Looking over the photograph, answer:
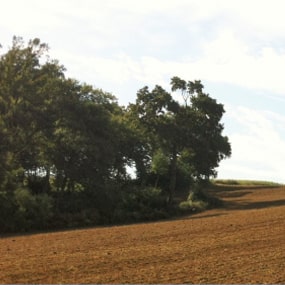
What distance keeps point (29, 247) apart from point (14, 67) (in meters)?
22.1

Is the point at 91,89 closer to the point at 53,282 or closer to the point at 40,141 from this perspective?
the point at 40,141

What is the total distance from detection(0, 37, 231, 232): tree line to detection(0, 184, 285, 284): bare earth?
43.8ft

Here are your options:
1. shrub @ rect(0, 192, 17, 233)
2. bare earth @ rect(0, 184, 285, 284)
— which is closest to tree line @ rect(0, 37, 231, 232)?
shrub @ rect(0, 192, 17, 233)

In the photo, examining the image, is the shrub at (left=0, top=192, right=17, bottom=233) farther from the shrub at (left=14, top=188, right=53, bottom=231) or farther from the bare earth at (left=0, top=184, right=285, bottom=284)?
the bare earth at (left=0, top=184, right=285, bottom=284)

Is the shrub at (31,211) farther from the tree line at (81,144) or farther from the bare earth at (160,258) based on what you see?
the bare earth at (160,258)

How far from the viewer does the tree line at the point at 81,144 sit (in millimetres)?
34312

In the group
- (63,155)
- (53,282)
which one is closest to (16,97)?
(63,155)

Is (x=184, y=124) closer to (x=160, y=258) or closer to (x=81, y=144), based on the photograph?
(x=81, y=144)

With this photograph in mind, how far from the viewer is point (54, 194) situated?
40.2 meters

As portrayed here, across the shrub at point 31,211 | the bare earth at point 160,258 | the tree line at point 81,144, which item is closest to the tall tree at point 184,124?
the tree line at point 81,144

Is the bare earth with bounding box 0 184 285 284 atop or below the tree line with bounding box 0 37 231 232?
below

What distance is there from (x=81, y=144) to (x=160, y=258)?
23.7 m

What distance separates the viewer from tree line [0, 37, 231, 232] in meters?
34.3

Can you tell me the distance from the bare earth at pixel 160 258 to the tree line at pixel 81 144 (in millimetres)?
13342
